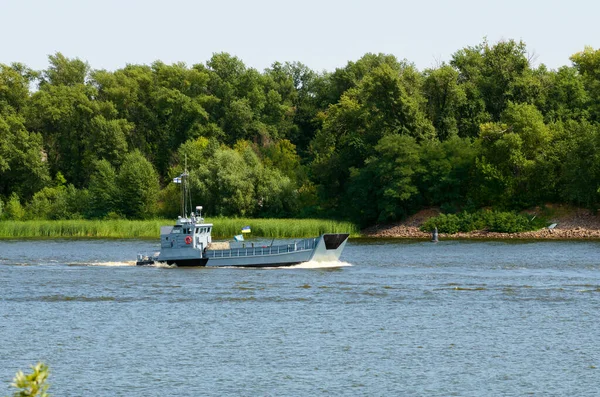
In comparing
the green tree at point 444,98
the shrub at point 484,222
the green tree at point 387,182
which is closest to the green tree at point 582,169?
the shrub at point 484,222

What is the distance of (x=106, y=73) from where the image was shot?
461 ft

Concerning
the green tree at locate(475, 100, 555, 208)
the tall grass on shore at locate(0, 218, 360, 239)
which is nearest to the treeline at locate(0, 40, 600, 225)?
the green tree at locate(475, 100, 555, 208)

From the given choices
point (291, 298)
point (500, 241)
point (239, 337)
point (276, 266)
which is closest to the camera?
point (239, 337)

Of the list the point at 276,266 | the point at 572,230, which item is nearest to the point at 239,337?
the point at 276,266

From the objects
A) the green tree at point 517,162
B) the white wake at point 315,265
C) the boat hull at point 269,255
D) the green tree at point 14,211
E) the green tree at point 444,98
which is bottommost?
the white wake at point 315,265

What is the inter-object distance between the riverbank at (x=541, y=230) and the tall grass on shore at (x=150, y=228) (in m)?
3.64

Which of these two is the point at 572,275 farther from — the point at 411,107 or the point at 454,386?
the point at 411,107

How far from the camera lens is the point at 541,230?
95875mm

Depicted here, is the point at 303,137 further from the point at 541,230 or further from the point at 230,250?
the point at 230,250

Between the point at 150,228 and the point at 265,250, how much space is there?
124 feet

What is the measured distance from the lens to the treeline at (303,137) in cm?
10231

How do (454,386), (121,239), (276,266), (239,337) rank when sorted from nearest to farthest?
(454,386) < (239,337) < (276,266) < (121,239)

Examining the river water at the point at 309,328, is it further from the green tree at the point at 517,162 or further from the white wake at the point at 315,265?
the green tree at the point at 517,162

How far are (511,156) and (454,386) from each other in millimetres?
72789
